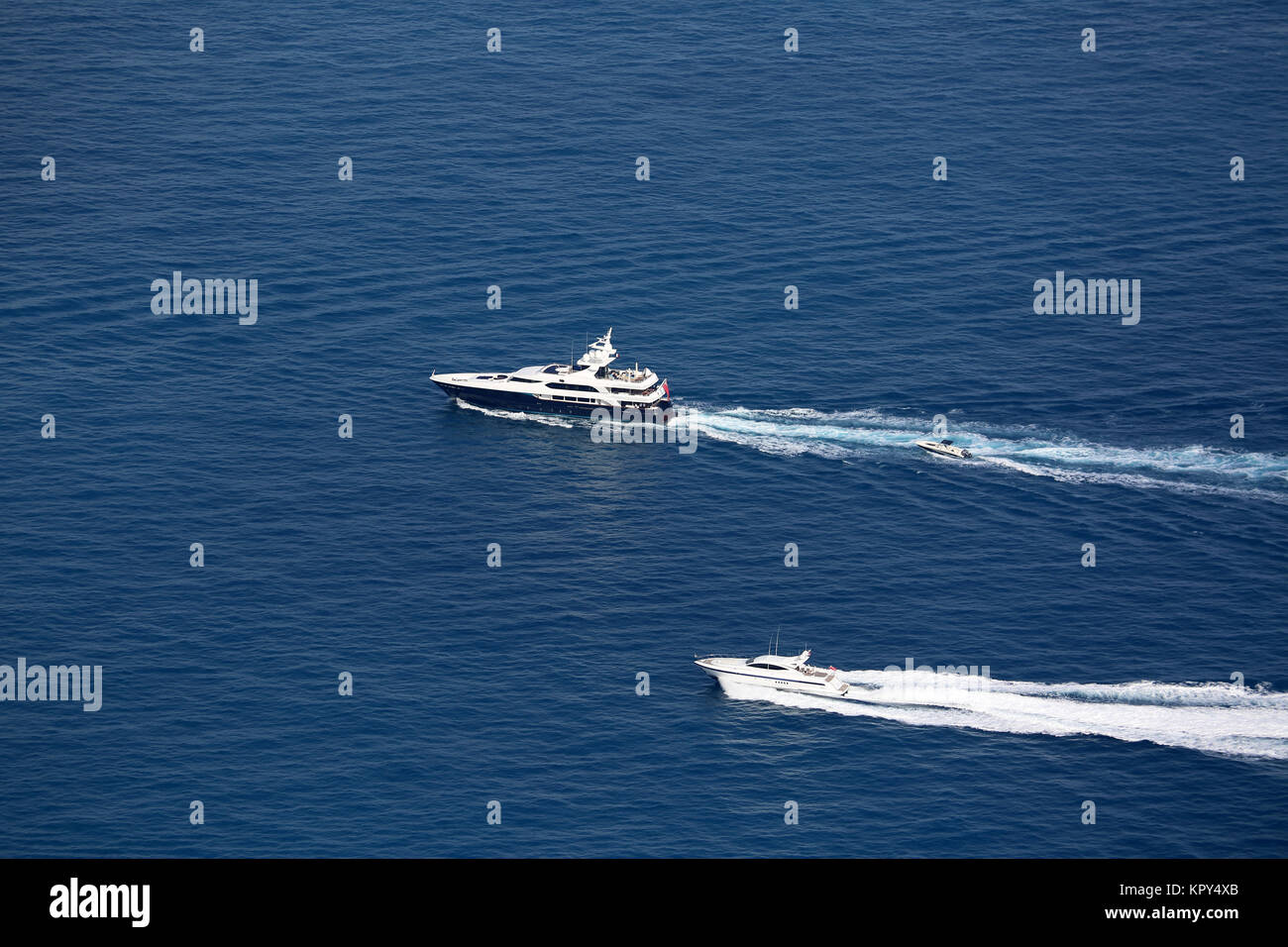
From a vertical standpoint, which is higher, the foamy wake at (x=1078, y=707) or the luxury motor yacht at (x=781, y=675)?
the luxury motor yacht at (x=781, y=675)

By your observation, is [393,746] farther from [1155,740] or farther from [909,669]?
[1155,740]

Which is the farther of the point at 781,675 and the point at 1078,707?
the point at 781,675

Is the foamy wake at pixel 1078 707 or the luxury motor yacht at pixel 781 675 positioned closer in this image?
the foamy wake at pixel 1078 707

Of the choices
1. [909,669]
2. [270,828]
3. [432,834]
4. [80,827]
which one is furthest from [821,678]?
[80,827]

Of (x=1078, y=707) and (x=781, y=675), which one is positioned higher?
(x=781, y=675)
